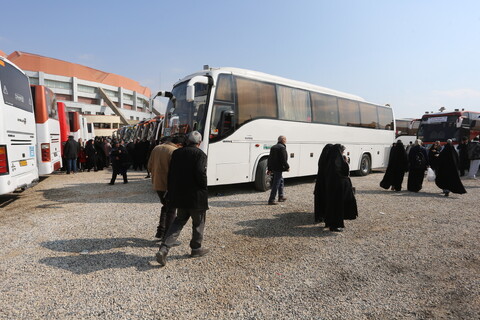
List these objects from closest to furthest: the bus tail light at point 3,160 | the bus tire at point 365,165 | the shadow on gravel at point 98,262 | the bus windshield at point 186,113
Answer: the shadow on gravel at point 98,262 < the bus tail light at point 3,160 < the bus windshield at point 186,113 < the bus tire at point 365,165

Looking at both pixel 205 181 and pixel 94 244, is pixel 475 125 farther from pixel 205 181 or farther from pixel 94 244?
pixel 94 244

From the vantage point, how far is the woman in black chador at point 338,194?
5.31m

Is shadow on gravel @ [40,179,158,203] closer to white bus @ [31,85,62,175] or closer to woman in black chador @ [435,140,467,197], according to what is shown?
white bus @ [31,85,62,175]

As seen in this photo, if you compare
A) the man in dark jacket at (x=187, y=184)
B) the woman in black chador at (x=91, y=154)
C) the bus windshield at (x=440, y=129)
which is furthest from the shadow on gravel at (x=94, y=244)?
the bus windshield at (x=440, y=129)

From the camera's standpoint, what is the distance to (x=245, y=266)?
12.9 feet

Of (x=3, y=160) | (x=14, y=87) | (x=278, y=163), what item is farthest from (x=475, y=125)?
(x=3, y=160)

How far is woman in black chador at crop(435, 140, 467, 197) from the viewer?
28.1 ft

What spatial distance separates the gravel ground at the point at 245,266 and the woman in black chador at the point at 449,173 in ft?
5.56

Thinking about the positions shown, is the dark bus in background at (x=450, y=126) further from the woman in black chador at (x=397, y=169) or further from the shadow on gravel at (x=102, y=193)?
the shadow on gravel at (x=102, y=193)

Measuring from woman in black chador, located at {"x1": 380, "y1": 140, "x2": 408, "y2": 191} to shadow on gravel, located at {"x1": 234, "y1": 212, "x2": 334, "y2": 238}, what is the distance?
4.70 m

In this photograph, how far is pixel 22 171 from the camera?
6848 millimetres

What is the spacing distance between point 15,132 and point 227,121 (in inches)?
194

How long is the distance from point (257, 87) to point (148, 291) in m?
6.88

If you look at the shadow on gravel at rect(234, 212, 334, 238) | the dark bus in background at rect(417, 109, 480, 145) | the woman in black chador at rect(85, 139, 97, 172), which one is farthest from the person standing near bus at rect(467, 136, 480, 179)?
the woman in black chador at rect(85, 139, 97, 172)
